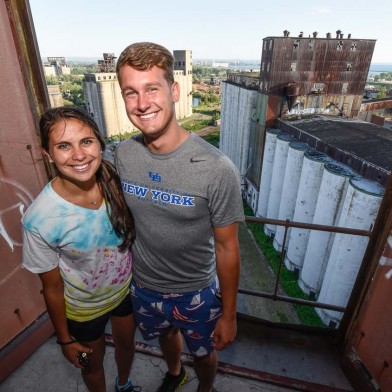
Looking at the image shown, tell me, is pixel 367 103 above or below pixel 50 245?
below

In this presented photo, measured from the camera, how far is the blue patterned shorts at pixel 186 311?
7.92 ft

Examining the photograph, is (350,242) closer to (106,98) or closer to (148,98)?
(148,98)

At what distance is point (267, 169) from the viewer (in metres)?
22.6

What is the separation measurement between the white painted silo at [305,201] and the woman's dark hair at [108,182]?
51.5 ft

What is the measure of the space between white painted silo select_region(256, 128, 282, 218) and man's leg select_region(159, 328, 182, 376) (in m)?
20.1

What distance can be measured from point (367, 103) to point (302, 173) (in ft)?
63.1

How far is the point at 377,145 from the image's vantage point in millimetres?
16031

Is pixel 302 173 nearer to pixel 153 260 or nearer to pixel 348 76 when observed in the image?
pixel 348 76

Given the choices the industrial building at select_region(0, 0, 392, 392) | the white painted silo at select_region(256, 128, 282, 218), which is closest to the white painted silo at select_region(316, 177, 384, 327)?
the white painted silo at select_region(256, 128, 282, 218)

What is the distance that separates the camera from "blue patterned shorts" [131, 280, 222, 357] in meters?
2.41

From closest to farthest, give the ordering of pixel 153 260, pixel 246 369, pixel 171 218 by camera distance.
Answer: pixel 171 218, pixel 153 260, pixel 246 369

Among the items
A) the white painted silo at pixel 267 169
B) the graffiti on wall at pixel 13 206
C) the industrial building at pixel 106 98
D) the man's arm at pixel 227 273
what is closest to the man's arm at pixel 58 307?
the graffiti on wall at pixel 13 206

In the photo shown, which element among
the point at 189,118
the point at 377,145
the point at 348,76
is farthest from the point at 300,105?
the point at 189,118

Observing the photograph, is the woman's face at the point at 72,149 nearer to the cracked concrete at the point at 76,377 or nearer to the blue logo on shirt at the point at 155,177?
the blue logo on shirt at the point at 155,177
